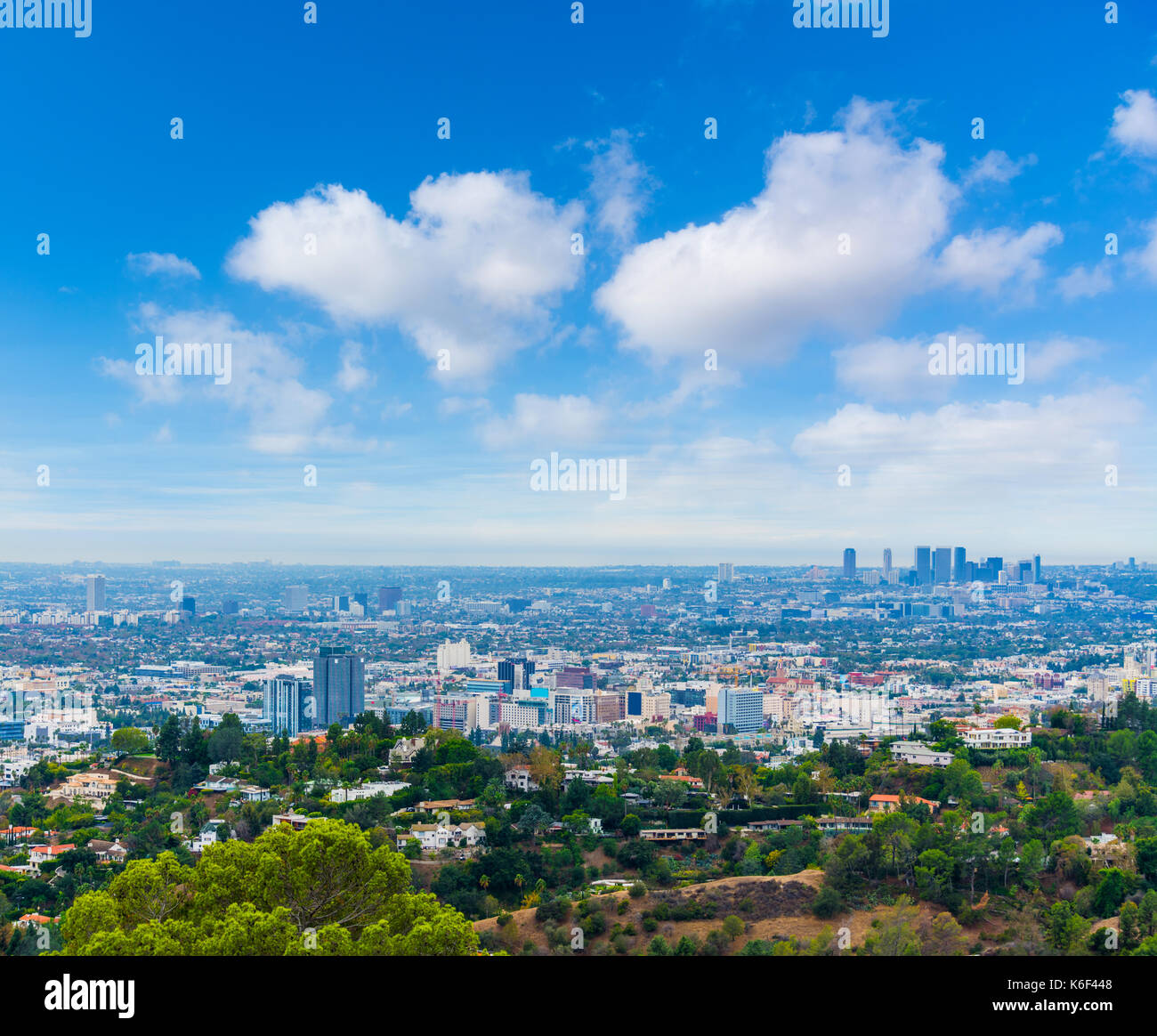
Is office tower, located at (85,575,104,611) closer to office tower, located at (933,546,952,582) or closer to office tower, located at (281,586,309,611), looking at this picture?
office tower, located at (281,586,309,611)

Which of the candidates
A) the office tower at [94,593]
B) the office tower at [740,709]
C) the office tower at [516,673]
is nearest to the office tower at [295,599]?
the office tower at [94,593]

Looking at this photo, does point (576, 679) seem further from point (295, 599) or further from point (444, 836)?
point (444, 836)

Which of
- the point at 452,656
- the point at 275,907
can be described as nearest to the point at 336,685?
the point at 452,656

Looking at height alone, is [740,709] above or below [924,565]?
below

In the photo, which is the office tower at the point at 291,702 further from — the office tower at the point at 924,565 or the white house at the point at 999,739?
the office tower at the point at 924,565

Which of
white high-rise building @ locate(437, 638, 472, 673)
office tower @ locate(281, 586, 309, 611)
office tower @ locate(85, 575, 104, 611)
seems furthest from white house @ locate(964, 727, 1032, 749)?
office tower @ locate(281, 586, 309, 611)
